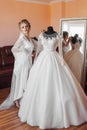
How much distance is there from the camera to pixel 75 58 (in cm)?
380

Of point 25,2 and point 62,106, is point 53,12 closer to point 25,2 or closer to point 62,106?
point 25,2

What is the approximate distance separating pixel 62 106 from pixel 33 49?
1143 mm

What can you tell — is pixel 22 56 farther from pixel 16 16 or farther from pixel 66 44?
pixel 16 16

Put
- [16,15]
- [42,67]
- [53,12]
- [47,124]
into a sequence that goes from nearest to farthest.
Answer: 1. [47,124]
2. [42,67]
3. [16,15]
4. [53,12]

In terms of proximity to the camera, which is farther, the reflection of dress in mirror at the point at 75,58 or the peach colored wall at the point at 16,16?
the peach colored wall at the point at 16,16

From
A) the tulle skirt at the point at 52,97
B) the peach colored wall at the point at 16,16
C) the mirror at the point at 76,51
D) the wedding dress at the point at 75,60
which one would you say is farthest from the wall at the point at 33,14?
the tulle skirt at the point at 52,97

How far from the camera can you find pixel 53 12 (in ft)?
18.8

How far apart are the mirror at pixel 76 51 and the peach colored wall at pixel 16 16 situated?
60.2 inches

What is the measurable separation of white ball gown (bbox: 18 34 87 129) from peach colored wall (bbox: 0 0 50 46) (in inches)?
90.9

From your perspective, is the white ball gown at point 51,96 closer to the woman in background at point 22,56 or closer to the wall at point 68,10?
the woman in background at point 22,56

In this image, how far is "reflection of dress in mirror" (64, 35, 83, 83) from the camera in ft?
12.3

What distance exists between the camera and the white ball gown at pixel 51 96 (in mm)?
2695

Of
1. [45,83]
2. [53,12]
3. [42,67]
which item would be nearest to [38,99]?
[45,83]

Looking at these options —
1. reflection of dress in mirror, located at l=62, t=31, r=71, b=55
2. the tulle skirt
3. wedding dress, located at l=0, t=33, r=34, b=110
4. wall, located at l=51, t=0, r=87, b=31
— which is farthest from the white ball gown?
wall, located at l=51, t=0, r=87, b=31
